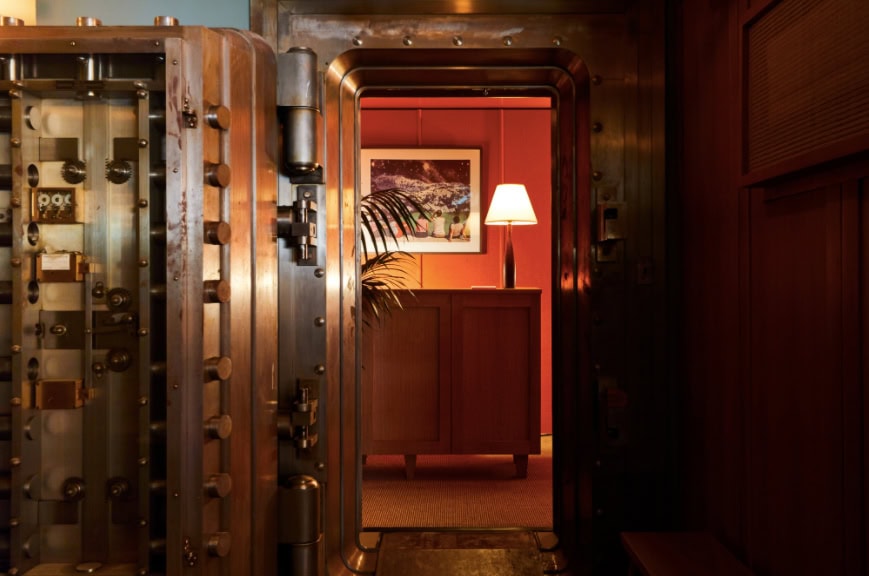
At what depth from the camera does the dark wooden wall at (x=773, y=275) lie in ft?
4.01

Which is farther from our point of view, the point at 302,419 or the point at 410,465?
the point at 410,465

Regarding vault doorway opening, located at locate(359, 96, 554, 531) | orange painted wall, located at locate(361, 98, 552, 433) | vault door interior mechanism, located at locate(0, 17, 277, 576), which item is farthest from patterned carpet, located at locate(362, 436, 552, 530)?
vault door interior mechanism, located at locate(0, 17, 277, 576)

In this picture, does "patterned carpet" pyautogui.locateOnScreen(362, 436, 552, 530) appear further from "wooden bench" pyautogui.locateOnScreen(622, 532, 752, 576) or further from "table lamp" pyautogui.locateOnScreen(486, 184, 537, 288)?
"table lamp" pyautogui.locateOnScreen(486, 184, 537, 288)

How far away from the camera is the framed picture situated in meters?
5.23

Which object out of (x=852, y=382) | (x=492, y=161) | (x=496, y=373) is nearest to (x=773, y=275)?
(x=852, y=382)

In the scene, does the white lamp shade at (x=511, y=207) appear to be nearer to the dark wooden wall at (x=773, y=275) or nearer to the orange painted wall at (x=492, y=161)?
the orange painted wall at (x=492, y=161)

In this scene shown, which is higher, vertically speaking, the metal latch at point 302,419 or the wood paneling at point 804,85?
the wood paneling at point 804,85

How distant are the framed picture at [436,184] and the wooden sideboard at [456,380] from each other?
1.51 m

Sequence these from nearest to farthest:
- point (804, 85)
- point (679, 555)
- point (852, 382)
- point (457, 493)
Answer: point (852, 382) < point (804, 85) < point (679, 555) < point (457, 493)

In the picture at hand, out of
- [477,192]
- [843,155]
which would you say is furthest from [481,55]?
[477,192]

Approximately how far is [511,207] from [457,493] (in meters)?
1.71

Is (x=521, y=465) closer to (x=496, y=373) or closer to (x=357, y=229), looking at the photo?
(x=496, y=373)

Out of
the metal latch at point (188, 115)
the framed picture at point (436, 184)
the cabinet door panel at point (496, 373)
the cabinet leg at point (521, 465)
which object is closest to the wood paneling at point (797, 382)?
the metal latch at point (188, 115)

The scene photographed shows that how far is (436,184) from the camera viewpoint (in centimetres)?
525
